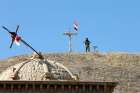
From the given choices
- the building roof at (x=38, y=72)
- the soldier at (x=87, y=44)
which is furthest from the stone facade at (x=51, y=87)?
the soldier at (x=87, y=44)

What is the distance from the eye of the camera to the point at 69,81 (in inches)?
2041

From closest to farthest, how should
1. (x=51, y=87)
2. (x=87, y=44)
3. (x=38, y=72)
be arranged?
(x=51, y=87) → (x=38, y=72) → (x=87, y=44)

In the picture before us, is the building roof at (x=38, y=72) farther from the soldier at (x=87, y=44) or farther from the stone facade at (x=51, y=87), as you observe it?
the soldier at (x=87, y=44)

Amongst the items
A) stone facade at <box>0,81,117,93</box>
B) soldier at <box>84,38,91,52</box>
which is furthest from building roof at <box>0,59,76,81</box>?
soldier at <box>84,38,91,52</box>

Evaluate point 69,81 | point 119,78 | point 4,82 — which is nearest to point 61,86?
point 69,81

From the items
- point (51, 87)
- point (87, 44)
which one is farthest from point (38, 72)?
point (87, 44)

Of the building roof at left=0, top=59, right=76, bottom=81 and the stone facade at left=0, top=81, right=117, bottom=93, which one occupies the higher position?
the building roof at left=0, top=59, right=76, bottom=81

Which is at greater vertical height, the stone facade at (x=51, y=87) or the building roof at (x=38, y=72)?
the building roof at (x=38, y=72)

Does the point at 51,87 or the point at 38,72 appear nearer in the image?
the point at 51,87

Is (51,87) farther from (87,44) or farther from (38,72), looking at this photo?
(87,44)

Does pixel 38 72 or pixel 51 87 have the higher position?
pixel 38 72

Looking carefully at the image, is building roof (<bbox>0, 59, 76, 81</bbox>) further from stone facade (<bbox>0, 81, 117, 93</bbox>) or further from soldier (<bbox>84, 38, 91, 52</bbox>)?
soldier (<bbox>84, 38, 91, 52</bbox>)

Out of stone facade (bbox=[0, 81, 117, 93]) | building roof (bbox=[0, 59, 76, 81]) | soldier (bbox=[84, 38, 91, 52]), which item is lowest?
stone facade (bbox=[0, 81, 117, 93])

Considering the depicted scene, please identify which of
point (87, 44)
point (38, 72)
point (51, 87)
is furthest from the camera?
point (87, 44)
